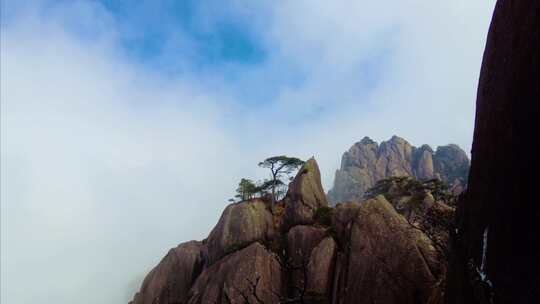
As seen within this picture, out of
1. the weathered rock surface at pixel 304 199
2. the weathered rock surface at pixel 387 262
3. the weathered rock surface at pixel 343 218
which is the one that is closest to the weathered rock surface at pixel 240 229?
the weathered rock surface at pixel 304 199

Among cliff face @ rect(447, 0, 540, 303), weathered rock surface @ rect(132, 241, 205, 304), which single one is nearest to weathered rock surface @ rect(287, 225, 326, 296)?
weathered rock surface @ rect(132, 241, 205, 304)

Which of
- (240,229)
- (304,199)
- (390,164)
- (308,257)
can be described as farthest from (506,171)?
(390,164)

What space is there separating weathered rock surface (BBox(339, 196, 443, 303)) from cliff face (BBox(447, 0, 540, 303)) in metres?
11.4

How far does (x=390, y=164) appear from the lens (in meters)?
107

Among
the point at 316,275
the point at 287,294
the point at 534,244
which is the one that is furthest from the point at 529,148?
the point at 287,294

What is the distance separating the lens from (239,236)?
117 feet

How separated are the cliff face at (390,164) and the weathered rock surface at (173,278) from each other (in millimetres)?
74947

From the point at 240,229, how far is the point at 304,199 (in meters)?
8.93

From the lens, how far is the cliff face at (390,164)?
99.3m

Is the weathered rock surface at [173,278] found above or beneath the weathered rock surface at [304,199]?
beneath

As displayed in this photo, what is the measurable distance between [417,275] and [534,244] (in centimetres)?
1541

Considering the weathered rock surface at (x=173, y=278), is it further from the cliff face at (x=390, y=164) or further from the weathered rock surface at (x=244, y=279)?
the cliff face at (x=390, y=164)

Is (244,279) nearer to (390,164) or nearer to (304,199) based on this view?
(304,199)

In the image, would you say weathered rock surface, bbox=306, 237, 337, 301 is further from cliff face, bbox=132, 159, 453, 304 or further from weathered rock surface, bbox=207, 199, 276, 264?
weathered rock surface, bbox=207, 199, 276, 264
